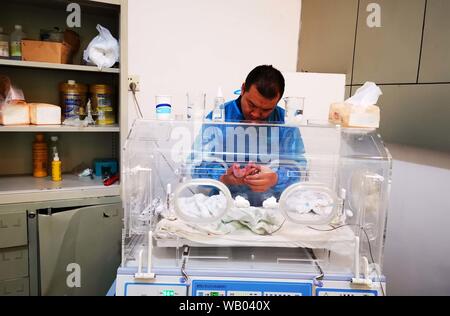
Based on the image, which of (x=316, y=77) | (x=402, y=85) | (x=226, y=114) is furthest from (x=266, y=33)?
(x=402, y=85)

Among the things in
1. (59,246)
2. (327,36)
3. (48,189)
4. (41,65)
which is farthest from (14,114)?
(327,36)

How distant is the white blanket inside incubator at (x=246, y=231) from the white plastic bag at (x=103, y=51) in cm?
105

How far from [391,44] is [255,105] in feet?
Result: 2.45

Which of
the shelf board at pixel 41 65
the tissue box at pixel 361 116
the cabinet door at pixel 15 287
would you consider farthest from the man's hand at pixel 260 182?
the cabinet door at pixel 15 287

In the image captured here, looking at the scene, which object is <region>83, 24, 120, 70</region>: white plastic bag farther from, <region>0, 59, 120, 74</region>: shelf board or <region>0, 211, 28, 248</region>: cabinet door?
<region>0, 211, 28, 248</region>: cabinet door

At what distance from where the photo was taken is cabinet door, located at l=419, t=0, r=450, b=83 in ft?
4.51

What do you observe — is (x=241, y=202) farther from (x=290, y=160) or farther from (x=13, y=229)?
(x=13, y=229)

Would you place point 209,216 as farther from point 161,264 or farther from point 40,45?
point 40,45

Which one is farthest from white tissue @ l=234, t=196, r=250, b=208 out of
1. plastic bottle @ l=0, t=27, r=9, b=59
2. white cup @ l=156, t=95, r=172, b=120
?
plastic bottle @ l=0, t=27, r=9, b=59

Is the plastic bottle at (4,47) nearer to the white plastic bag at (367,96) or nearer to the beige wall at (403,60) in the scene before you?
the white plastic bag at (367,96)

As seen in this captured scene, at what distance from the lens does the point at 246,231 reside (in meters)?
1.10

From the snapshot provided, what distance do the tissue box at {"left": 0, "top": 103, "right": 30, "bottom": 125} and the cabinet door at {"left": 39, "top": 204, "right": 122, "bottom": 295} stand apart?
528 mm

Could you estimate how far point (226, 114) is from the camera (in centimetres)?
181

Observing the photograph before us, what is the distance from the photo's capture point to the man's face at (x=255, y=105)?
1.63 metres
